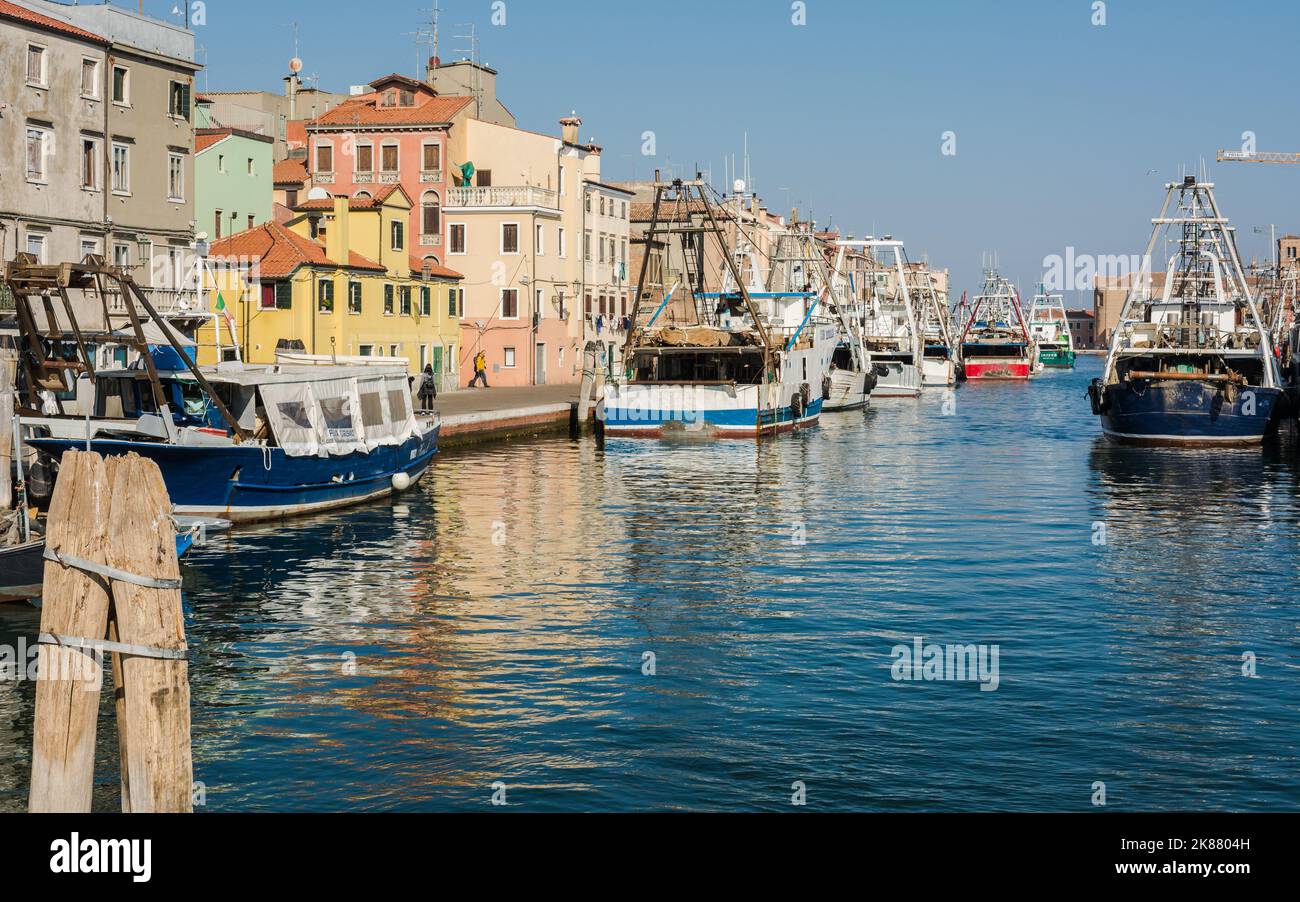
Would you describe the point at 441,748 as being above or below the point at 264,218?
below

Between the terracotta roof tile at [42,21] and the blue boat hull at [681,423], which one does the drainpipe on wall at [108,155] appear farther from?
the blue boat hull at [681,423]

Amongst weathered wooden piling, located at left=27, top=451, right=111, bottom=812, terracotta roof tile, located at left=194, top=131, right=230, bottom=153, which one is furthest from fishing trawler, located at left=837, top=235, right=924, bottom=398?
weathered wooden piling, located at left=27, top=451, right=111, bottom=812

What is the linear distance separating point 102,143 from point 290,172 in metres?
34.0

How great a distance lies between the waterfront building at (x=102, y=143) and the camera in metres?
47.5

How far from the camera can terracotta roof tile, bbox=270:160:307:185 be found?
83938 mm

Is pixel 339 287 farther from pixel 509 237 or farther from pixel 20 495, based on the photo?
pixel 20 495

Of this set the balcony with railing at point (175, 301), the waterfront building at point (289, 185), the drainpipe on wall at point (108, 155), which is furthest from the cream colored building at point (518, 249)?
the drainpipe on wall at point (108, 155)

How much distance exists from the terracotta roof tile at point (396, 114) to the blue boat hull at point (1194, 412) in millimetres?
40272

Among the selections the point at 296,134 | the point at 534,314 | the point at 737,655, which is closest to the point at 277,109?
the point at 296,134
